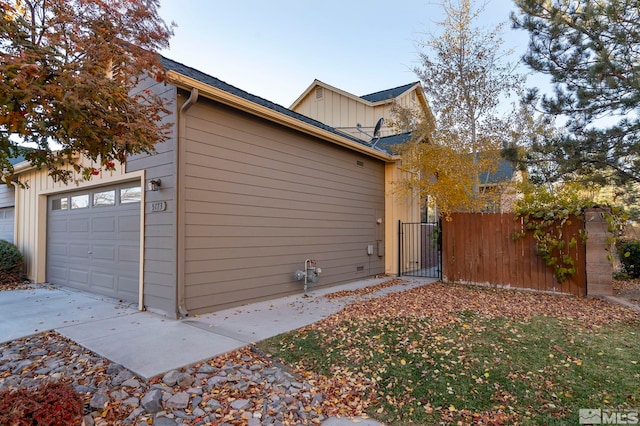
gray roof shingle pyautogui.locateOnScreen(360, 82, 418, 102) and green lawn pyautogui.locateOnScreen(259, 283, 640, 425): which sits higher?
gray roof shingle pyautogui.locateOnScreen(360, 82, 418, 102)

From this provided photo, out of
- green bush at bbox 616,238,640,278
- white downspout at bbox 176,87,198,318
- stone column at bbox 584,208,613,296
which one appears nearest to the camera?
white downspout at bbox 176,87,198,318

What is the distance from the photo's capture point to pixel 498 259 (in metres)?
7.52

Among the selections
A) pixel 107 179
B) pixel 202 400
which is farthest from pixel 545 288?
pixel 107 179

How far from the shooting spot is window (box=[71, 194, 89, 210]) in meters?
7.36

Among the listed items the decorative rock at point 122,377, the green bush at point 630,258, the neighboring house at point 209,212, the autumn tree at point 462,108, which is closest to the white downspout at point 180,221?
the neighboring house at point 209,212

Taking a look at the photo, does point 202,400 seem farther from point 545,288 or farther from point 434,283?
point 545,288

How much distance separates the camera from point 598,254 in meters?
6.48

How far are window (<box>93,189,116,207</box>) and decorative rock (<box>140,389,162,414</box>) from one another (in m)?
4.70

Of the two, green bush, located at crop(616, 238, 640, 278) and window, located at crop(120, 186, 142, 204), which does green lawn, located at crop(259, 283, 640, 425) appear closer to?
window, located at crop(120, 186, 142, 204)

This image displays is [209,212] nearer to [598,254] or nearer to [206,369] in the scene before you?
[206,369]

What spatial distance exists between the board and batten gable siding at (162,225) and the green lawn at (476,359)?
6.40ft

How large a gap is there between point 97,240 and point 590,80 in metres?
9.59

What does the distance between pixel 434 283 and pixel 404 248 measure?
6.69 feet

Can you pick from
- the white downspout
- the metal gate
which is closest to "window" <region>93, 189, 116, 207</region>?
the white downspout
